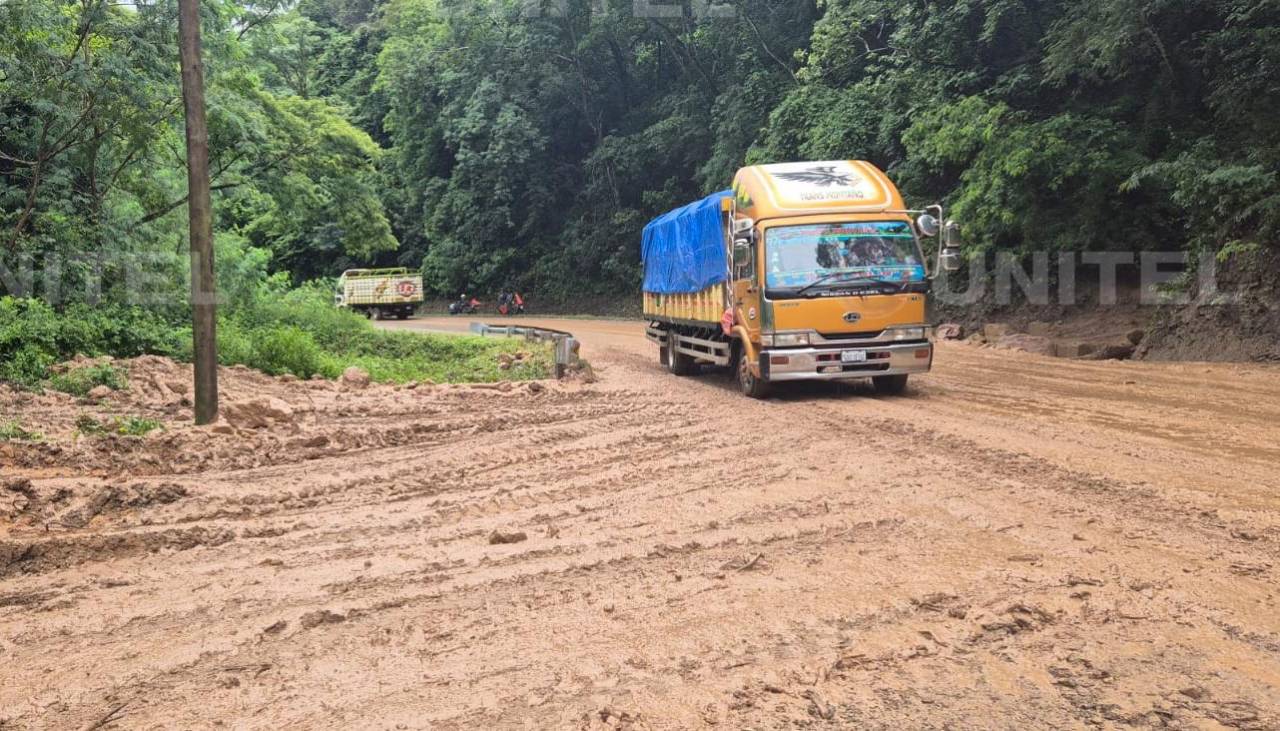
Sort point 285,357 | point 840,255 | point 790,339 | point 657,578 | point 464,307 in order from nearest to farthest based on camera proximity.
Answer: point 657,578 < point 790,339 < point 840,255 < point 285,357 < point 464,307

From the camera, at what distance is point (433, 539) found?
607 centimetres

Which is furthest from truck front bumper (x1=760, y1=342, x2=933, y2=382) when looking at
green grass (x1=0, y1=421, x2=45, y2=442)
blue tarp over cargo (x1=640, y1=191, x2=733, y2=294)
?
green grass (x1=0, y1=421, x2=45, y2=442)

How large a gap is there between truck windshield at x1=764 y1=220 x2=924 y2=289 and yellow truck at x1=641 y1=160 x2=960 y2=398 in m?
0.01

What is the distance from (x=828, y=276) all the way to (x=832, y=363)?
1.14m

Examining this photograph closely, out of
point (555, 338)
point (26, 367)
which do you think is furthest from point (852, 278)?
point (26, 367)

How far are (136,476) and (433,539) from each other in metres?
A: 3.53

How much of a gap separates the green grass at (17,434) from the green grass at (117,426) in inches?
16.7

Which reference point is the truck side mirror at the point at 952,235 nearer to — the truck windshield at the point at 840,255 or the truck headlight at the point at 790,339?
the truck windshield at the point at 840,255

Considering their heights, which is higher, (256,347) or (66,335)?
(66,335)

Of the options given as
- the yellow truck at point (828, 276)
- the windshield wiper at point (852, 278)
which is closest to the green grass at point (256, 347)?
the yellow truck at point (828, 276)

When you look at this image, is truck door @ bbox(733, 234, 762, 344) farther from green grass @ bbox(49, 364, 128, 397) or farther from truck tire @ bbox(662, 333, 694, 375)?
green grass @ bbox(49, 364, 128, 397)

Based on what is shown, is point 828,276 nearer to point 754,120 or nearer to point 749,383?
point 749,383

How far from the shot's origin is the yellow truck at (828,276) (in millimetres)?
12039

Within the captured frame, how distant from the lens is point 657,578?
5098 millimetres
